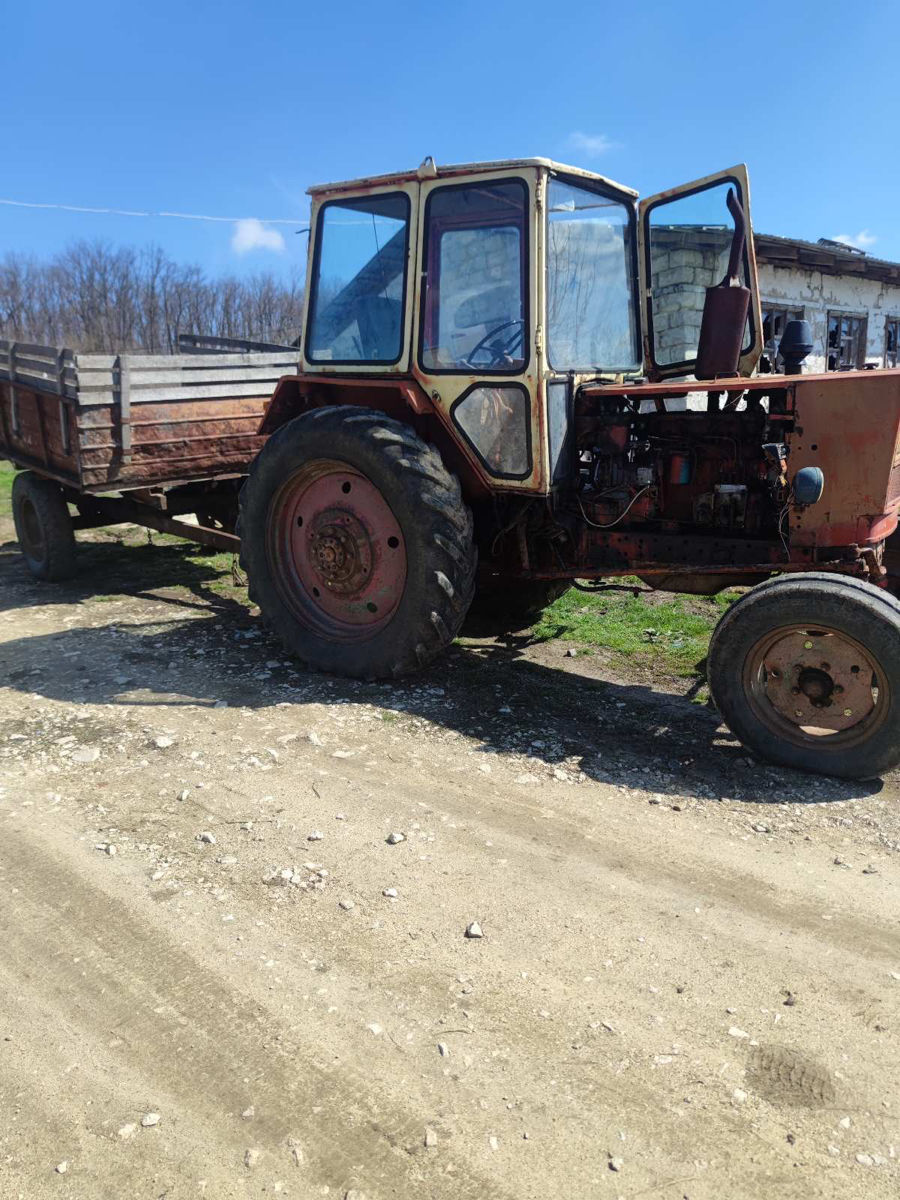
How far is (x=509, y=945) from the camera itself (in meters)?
2.83

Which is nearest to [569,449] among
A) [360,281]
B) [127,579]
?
[360,281]

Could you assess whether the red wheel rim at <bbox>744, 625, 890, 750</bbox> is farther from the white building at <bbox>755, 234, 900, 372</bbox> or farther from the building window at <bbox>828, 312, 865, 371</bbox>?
the building window at <bbox>828, 312, 865, 371</bbox>

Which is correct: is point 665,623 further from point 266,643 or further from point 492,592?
point 266,643

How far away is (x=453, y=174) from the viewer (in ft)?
15.0

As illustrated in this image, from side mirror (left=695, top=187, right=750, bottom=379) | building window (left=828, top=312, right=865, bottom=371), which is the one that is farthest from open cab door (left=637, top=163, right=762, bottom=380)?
building window (left=828, top=312, right=865, bottom=371)

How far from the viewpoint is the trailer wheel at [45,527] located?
24.1 feet

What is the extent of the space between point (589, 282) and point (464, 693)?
235cm

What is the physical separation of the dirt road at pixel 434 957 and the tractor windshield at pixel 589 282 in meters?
1.97

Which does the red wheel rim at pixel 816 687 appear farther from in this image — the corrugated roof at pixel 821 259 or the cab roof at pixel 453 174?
the corrugated roof at pixel 821 259

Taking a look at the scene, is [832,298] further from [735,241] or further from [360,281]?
[360,281]

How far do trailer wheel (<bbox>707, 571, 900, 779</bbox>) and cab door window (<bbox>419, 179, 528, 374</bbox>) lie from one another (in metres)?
1.68

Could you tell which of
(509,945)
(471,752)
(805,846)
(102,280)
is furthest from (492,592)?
(102,280)

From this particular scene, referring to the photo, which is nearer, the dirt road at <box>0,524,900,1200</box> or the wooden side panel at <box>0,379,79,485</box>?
the dirt road at <box>0,524,900,1200</box>

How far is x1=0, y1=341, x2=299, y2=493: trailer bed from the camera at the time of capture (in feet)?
21.7
